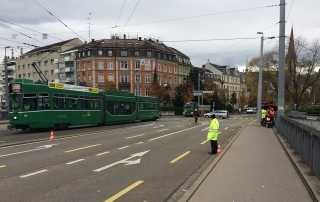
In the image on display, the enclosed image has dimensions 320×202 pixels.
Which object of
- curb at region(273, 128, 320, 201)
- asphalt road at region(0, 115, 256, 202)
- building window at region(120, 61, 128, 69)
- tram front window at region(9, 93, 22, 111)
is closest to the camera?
curb at region(273, 128, 320, 201)

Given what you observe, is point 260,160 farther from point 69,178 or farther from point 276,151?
point 69,178

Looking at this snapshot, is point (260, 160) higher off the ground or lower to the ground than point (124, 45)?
lower

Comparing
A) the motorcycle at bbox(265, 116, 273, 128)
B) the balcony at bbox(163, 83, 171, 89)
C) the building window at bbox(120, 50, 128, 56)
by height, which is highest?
the building window at bbox(120, 50, 128, 56)

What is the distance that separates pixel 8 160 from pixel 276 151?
9343 millimetres

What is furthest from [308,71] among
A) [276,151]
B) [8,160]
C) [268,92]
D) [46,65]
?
[46,65]

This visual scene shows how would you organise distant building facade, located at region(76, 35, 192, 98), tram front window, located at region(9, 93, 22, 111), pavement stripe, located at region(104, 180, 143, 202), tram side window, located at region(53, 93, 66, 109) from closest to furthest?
pavement stripe, located at region(104, 180, 143, 202), tram front window, located at region(9, 93, 22, 111), tram side window, located at region(53, 93, 66, 109), distant building facade, located at region(76, 35, 192, 98)

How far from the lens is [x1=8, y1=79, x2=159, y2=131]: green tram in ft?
64.5

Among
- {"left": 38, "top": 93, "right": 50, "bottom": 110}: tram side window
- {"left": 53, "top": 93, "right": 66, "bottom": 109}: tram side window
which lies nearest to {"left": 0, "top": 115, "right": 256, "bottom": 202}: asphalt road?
{"left": 38, "top": 93, "right": 50, "bottom": 110}: tram side window

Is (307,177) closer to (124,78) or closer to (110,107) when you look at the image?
(110,107)

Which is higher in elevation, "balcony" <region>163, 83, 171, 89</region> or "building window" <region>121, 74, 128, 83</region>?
"building window" <region>121, 74, 128, 83</region>

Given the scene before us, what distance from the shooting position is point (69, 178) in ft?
24.0

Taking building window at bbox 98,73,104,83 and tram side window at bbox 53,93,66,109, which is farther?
building window at bbox 98,73,104,83

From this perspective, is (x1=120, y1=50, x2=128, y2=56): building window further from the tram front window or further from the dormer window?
the tram front window

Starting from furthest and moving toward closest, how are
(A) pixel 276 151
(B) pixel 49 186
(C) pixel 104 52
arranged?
(C) pixel 104 52 → (A) pixel 276 151 → (B) pixel 49 186
